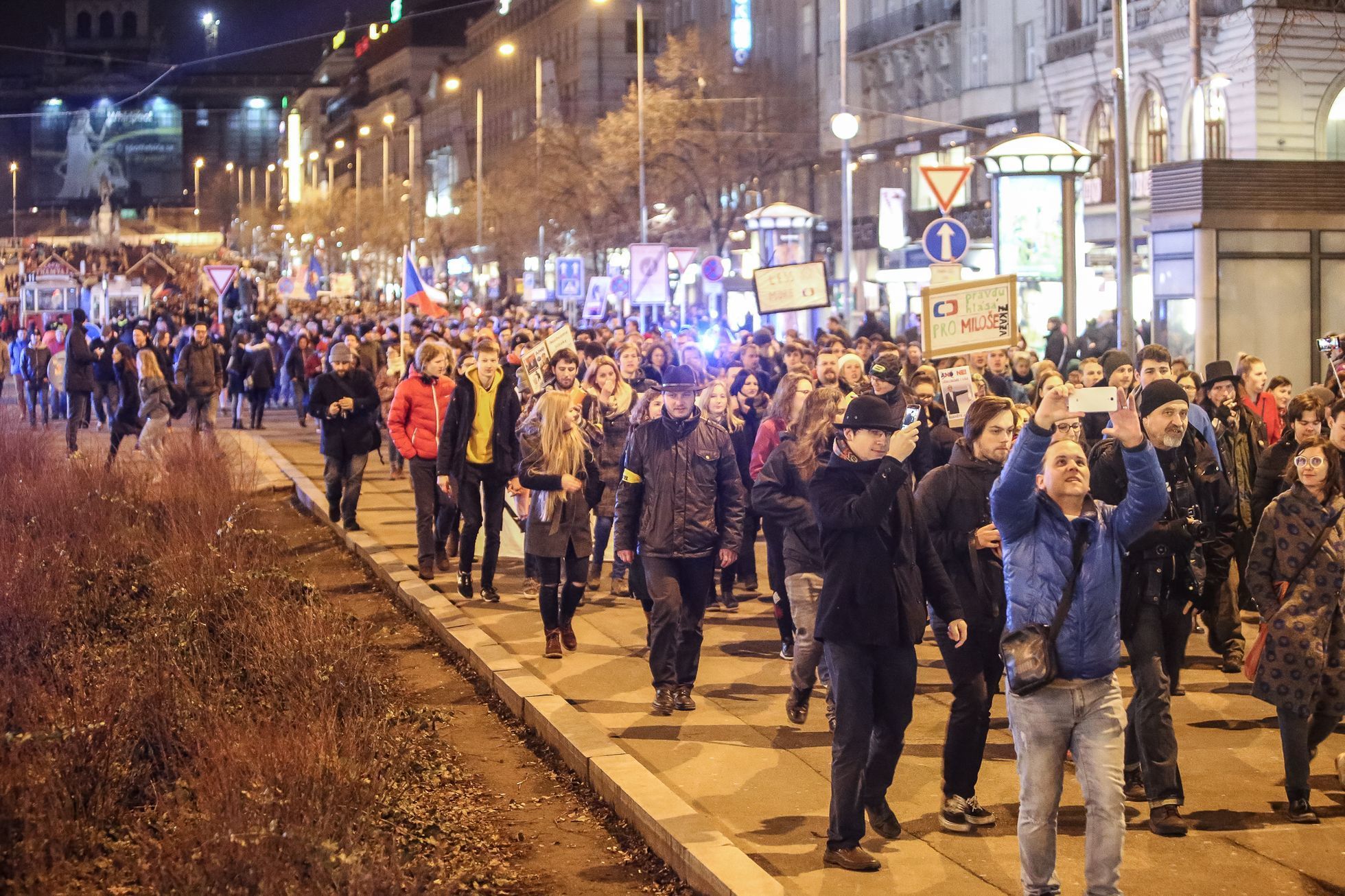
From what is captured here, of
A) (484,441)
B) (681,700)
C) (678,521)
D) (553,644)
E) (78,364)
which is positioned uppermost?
(78,364)

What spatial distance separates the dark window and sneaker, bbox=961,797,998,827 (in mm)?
88497

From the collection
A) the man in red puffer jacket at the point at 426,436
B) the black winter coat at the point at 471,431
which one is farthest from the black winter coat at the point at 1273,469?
the man in red puffer jacket at the point at 426,436

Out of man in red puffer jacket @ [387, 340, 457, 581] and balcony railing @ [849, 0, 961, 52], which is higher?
balcony railing @ [849, 0, 961, 52]

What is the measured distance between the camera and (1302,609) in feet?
25.2

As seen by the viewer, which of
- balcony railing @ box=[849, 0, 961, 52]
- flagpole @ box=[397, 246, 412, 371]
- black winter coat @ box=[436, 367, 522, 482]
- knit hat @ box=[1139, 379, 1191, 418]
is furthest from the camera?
balcony railing @ box=[849, 0, 961, 52]

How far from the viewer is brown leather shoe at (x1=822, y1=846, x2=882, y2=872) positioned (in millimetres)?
6871

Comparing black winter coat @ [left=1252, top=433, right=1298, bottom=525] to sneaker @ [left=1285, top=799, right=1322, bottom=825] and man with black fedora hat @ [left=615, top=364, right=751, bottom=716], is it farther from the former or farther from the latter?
man with black fedora hat @ [left=615, top=364, right=751, bottom=716]

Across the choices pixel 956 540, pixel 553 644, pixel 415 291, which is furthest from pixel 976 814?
pixel 415 291

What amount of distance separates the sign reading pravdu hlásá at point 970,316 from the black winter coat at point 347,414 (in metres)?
6.20

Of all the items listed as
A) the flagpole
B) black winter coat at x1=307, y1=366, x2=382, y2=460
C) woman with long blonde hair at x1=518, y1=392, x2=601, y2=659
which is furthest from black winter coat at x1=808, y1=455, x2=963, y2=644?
the flagpole

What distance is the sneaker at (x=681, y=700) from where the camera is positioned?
976 cm

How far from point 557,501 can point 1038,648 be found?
5.42m

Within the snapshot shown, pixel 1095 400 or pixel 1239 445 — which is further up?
pixel 1095 400

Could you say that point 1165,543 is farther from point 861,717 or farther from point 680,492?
point 680,492
